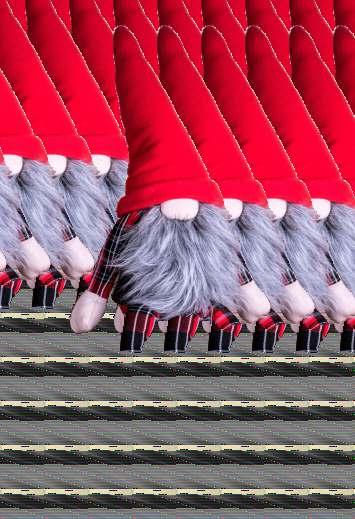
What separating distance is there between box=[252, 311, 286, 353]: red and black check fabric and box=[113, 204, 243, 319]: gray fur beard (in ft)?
0.86

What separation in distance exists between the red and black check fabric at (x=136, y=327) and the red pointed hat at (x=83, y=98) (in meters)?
0.41

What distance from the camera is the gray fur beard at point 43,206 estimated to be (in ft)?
10.2

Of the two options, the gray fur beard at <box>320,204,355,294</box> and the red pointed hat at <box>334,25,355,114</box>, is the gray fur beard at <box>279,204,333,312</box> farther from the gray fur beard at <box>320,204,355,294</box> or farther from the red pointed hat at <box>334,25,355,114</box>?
the red pointed hat at <box>334,25,355,114</box>

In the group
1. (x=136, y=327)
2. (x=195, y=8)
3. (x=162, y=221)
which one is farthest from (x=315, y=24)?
(x=136, y=327)

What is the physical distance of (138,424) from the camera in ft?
10.7

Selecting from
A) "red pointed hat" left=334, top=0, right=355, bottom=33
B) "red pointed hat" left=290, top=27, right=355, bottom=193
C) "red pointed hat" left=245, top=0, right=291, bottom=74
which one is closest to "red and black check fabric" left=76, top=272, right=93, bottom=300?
"red pointed hat" left=290, top=27, right=355, bottom=193

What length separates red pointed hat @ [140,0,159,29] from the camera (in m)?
3.54

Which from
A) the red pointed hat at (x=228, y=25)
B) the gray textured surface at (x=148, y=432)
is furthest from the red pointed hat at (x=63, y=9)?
the gray textured surface at (x=148, y=432)

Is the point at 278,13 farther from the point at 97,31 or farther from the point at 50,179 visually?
the point at 50,179

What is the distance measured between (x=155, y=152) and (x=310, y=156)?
452 millimetres

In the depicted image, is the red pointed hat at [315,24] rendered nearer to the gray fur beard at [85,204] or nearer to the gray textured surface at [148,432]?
the gray fur beard at [85,204]

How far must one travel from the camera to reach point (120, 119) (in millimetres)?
3301

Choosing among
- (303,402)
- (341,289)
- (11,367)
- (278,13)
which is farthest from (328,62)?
(11,367)

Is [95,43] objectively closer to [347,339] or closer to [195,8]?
[195,8]
